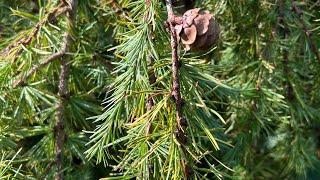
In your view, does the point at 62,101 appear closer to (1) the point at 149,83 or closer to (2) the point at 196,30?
(1) the point at 149,83

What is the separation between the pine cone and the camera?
0.65 meters

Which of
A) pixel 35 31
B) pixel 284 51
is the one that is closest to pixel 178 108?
pixel 35 31

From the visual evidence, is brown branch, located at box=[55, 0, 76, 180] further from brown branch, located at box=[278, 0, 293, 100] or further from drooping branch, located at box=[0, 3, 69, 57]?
brown branch, located at box=[278, 0, 293, 100]

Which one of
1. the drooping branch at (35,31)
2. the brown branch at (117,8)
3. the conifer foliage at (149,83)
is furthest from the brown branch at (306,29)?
the drooping branch at (35,31)

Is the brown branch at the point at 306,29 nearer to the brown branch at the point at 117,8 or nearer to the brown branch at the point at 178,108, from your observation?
the brown branch at the point at 117,8

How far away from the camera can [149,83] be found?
28.4 inches

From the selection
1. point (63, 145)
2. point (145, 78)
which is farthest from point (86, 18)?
point (145, 78)

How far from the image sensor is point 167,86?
2.25ft

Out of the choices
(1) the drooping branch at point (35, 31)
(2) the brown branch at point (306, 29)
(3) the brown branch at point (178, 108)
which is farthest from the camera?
(2) the brown branch at point (306, 29)

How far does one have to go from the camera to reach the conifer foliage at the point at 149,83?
2.14 ft

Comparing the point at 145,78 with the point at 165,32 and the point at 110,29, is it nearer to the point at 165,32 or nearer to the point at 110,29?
the point at 165,32

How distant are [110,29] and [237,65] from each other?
0.88 ft

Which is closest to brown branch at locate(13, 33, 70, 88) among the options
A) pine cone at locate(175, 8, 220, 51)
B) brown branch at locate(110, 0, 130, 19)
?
brown branch at locate(110, 0, 130, 19)

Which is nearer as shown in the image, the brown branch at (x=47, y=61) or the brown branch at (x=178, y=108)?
the brown branch at (x=178, y=108)
